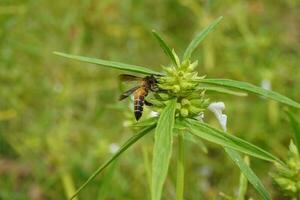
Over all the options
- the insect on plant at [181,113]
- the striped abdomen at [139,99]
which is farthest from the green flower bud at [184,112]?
the striped abdomen at [139,99]

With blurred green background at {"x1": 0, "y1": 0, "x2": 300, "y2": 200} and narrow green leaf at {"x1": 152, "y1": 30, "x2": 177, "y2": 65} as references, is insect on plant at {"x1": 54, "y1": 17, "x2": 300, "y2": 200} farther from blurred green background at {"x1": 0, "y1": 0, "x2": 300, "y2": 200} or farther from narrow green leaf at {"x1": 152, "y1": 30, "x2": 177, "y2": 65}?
blurred green background at {"x1": 0, "y1": 0, "x2": 300, "y2": 200}

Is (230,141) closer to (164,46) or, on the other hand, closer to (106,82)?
(164,46)

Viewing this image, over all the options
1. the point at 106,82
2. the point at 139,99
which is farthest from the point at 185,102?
the point at 106,82

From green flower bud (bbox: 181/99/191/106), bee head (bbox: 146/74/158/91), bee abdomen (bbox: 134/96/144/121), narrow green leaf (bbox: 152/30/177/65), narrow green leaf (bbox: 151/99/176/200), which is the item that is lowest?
narrow green leaf (bbox: 151/99/176/200)

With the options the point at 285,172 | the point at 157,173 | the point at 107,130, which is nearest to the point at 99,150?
the point at 107,130

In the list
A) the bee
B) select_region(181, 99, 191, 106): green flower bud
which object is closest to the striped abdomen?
the bee

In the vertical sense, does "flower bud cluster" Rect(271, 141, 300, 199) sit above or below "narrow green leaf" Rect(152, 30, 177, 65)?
below

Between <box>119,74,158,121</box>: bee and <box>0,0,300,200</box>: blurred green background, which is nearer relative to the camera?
<box>119,74,158,121</box>: bee

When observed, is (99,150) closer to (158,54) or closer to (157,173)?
(158,54)
